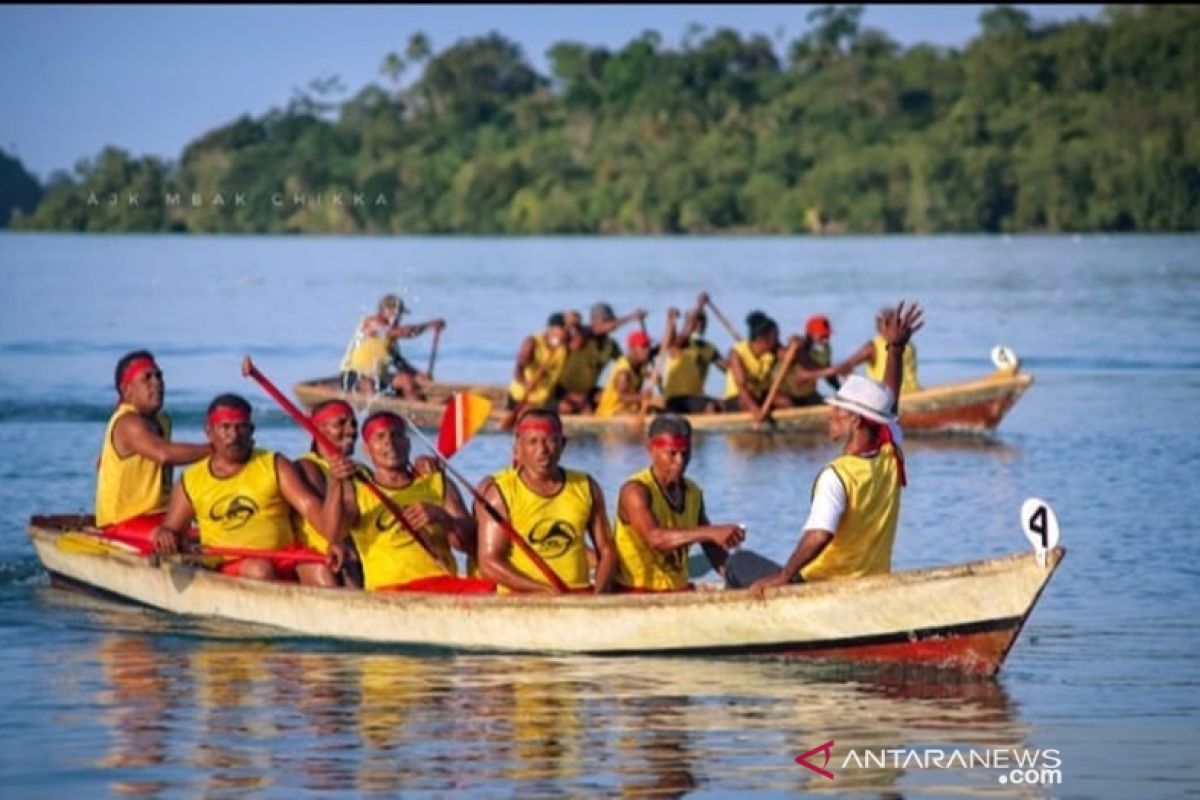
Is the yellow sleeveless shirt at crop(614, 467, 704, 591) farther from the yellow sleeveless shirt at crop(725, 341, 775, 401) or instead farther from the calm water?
the yellow sleeveless shirt at crop(725, 341, 775, 401)

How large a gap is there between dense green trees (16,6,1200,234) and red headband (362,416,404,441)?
7093 cm

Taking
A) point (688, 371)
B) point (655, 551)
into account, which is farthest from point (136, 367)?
point (688, 371)

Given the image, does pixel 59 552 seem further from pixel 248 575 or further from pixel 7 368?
pixel 7 368

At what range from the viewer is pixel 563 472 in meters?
15.6

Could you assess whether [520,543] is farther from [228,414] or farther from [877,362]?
[877,362]

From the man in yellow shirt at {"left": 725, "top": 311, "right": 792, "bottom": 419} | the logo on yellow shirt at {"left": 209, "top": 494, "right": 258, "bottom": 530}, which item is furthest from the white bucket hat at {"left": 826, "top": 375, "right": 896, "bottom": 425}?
the man in yellow shirt at {"left": 725, "top": 311, "right": 792, "bottom": 419}

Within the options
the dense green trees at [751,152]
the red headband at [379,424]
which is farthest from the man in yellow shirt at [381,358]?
the dense green trees at [751,152]

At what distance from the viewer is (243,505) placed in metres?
16.9

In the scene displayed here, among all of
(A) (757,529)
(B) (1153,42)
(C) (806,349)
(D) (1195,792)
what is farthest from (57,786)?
(B) (1153,42)

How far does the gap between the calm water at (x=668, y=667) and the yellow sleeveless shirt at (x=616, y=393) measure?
3.14 ft

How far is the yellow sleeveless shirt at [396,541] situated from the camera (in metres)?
16.1

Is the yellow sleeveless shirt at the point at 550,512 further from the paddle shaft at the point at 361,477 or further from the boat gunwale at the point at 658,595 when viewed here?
the paddle shaft at the point at 361,477

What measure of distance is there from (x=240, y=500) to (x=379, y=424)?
4.76 feet

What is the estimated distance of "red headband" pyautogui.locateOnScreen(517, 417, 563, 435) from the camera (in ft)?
50.1
